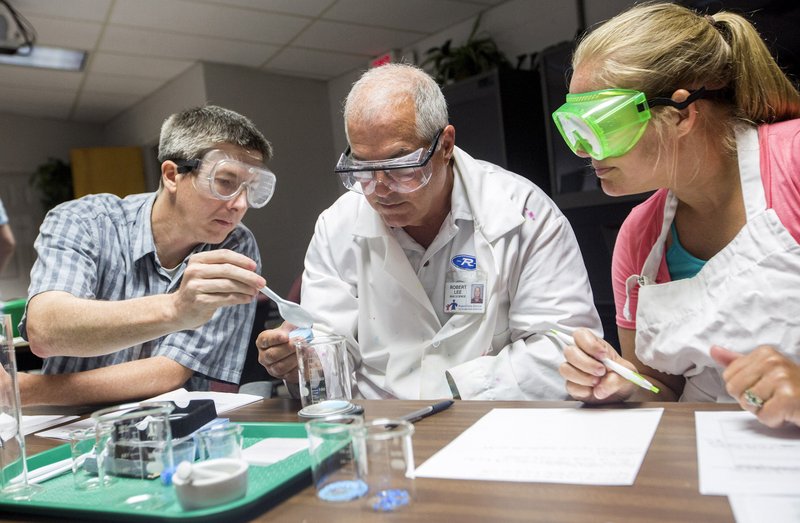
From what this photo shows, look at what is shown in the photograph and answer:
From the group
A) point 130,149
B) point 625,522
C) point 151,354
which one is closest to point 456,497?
point 625,522

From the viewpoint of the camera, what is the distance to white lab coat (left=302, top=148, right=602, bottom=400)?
4.72ft

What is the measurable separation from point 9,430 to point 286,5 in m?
4.10

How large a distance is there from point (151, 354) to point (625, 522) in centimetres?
140

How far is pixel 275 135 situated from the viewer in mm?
6020

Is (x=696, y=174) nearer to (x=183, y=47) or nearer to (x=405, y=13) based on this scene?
(x=405, y=13)

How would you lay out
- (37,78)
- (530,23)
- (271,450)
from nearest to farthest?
(271,450), (530,23), (37,78)

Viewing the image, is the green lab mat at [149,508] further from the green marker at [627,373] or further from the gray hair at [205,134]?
the gray hair at [205,134]

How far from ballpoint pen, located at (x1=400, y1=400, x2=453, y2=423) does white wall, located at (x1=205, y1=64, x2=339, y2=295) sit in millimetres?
4733

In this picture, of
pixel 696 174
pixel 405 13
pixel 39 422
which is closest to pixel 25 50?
pixel 405 13

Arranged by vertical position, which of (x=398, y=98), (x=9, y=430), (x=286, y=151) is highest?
(x=286, y=151)

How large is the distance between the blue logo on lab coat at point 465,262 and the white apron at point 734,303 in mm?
447

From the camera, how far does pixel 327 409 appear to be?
119cm

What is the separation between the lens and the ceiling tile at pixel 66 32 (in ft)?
14.7

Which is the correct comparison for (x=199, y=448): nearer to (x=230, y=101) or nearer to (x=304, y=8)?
(x=304, y=8)
